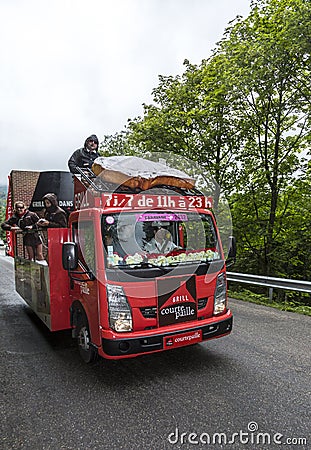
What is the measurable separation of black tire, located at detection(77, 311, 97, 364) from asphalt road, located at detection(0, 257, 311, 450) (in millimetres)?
145

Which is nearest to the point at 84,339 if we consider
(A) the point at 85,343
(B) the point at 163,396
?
(A) the point at 85,343

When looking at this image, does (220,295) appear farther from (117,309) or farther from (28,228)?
(28,228)

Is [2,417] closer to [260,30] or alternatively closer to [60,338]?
[60,338]

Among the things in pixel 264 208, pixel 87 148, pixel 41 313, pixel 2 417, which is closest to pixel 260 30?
pixel 264 208

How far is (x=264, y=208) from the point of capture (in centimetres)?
1241

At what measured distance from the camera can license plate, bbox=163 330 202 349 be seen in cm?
446

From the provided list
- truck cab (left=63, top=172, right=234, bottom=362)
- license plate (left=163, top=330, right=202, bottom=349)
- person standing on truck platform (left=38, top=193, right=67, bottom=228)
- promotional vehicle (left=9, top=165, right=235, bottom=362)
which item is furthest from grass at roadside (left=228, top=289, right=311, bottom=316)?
person standing on truck platform (left=38, top=193, right=67, bottom=228)

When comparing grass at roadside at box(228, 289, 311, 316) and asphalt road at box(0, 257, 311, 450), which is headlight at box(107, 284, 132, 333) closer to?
asphalt road at box(0, 257, 311, 450)

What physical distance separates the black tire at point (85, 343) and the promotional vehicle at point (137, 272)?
0.5 inches

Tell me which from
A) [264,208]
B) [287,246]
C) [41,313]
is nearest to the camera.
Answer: [41,313]

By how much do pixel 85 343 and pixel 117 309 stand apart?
0.97 meters

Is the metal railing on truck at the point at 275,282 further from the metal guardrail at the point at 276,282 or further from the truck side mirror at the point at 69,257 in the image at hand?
the truck side mirror at the point at 69,257

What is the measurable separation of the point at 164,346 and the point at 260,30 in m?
9.99

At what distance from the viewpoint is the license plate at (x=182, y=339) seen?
446 centimetres
